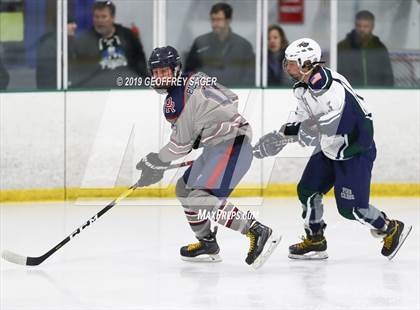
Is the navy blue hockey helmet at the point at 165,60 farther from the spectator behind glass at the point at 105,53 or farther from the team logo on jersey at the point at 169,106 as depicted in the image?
the spectator behind glass at the point at 105,53

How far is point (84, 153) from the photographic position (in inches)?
304

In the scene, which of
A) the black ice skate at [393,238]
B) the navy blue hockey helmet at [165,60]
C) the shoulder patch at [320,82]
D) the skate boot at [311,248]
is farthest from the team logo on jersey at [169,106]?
the black ice skate at [393,238]

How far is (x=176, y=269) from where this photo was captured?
5652 millimetres

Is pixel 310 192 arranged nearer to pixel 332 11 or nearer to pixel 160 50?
pixel 160 50

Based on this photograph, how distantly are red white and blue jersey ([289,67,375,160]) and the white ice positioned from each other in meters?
0.56

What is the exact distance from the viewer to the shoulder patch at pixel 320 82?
5.42 m

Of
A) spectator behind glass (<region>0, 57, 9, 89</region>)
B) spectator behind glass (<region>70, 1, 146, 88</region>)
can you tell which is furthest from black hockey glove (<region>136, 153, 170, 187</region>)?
spectator behind glass (<region>70, 1, 146, 88</region>)

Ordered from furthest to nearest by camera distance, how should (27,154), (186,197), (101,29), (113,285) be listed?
(101,29) → (27,154) → (186,197) → (113,285)

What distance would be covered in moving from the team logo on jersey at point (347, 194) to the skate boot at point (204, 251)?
0.65 m

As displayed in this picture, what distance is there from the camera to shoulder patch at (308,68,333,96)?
5418mm

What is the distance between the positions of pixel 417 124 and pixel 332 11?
93 cm

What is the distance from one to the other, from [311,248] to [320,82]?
907 millimetres

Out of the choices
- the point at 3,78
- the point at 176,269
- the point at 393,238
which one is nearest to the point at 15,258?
the point at 176,269

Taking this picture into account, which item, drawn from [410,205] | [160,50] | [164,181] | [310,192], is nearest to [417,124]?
[410,205]
